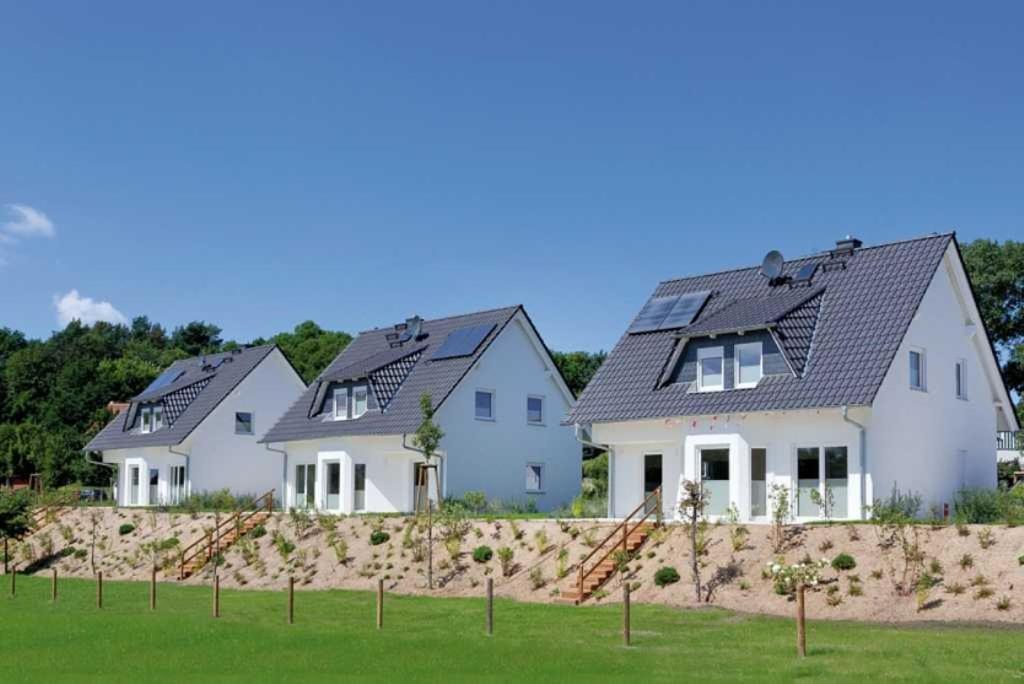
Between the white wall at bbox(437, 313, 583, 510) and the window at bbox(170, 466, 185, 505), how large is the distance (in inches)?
649

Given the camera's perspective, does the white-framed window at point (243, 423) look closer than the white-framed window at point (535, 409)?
No

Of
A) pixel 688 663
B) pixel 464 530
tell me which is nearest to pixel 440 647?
pixel 688 663

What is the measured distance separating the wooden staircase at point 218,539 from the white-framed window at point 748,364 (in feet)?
56.0

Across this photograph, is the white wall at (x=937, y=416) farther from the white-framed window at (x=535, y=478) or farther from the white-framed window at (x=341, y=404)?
the white-framed window at (x=341, y=404)

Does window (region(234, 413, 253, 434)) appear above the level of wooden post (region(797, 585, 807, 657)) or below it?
above

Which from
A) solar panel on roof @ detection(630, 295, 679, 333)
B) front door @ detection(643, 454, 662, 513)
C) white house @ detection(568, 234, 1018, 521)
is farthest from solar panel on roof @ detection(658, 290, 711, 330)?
front door @ detection(643, 454, 662, 513)

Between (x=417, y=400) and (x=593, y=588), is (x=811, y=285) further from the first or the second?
(x=417, y=400)

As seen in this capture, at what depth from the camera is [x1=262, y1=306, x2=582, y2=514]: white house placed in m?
41.1

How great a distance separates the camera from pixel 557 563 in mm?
29625

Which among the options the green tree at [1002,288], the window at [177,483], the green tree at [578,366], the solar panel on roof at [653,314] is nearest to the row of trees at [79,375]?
the green tree at [578,366]

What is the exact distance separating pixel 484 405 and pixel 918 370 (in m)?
16.0

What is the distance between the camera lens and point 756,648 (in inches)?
761

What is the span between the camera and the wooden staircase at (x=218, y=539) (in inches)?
1490

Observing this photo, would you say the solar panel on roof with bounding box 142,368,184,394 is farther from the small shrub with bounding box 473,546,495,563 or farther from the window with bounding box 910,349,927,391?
the window with bounding box 910,349,927,391
